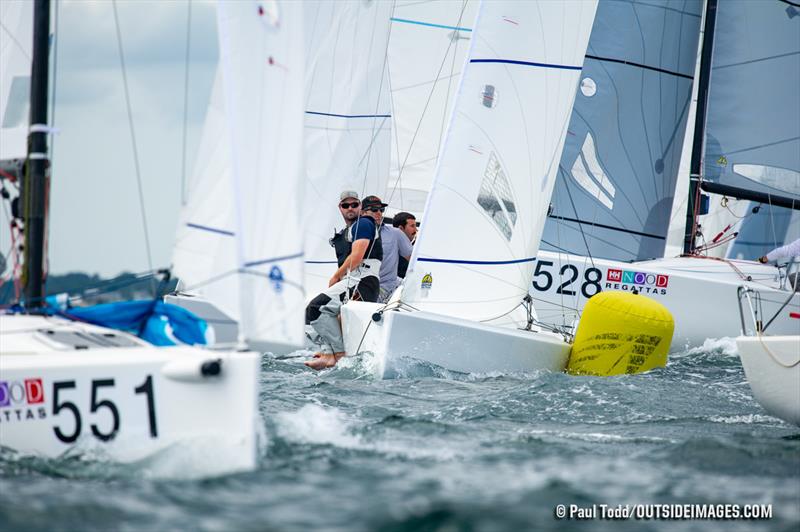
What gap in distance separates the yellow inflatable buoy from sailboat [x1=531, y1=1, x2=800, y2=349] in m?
3.35

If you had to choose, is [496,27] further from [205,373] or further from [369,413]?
[205,373]

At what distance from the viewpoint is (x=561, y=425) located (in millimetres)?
6891

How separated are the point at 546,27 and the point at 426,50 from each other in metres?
5.47

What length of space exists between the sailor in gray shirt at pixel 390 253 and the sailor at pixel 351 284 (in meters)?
0.18

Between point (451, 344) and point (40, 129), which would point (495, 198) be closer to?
point (451, 344)

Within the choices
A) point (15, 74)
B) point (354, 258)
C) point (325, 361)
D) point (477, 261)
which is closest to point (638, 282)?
point (477, 261)

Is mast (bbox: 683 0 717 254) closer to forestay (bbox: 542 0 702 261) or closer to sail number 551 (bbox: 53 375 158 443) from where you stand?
forestay (bbox: 542 0 702 261)

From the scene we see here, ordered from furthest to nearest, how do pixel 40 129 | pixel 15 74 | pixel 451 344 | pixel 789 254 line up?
pixel 789 254 < pixel 451 344 < pixel 15 74 < pixel 40 129

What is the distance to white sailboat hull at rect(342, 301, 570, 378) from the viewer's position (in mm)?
8602

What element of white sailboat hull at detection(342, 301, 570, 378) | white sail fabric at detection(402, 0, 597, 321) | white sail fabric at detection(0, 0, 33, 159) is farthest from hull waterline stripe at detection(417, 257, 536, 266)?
white sail fabric at detection(0, 0, 33, 159)

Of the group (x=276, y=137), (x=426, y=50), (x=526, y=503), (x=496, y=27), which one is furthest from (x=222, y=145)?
(x=426, y=50)

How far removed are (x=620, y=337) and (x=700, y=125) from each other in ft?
15.9

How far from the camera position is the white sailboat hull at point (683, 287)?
12391 mm

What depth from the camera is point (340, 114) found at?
42.5ft
